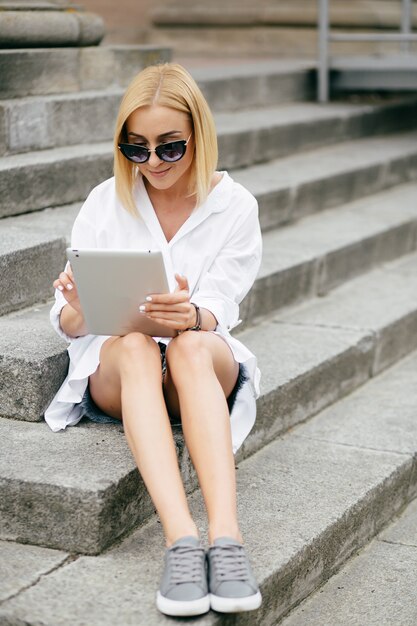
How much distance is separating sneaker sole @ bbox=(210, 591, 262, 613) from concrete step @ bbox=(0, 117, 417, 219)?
2251mm

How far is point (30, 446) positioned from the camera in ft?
10.9

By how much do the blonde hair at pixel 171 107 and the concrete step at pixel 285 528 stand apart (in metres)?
0.80

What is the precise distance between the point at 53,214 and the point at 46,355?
1.32 meters

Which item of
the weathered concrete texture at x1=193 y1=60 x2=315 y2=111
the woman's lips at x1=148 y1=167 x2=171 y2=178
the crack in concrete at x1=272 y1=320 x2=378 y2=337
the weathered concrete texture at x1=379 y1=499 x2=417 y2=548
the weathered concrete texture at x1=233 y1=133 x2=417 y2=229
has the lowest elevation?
the weathered concrete texture at x1=379 y1=499 x2=417 y2=548

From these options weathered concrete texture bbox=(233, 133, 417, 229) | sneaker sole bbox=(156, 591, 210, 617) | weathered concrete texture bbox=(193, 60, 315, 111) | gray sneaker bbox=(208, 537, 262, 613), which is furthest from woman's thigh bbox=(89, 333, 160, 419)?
weathered concrete texture bbox=(193, 60, 315, 111)

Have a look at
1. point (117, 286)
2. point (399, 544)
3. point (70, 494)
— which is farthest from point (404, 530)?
point (117, 286)

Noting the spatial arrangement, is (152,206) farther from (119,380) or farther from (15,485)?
(15,485)

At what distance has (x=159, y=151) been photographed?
10.7 ft

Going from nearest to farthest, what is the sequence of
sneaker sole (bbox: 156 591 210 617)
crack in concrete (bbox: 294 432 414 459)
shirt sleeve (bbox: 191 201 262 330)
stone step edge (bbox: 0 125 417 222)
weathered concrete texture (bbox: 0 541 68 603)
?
1. sneaker sole (bbox: 156 591 210 617)
2. weathered concrete texture (bbox: 0 541 68 603)
3. shirt sleeve (bbox: 191 201 262 330)
4. crack in concrete (bbox: 294 432 414 459)
5. stone step edge (bbox: 0 125 417 222)

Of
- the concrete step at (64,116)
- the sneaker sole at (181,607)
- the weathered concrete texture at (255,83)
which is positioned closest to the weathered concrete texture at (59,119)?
the concrete step at (64,116)

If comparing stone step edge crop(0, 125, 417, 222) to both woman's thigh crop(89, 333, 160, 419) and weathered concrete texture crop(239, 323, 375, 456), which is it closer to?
weathered concrete texture crop(239, 323, 375, 456)

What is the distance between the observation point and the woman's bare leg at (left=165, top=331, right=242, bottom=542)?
2961 millimetres

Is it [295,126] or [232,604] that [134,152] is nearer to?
[232,604]

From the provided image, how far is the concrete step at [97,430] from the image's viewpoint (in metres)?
3.08
